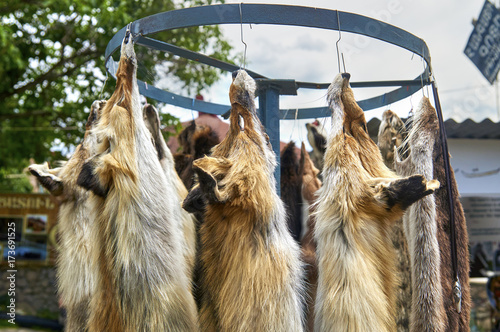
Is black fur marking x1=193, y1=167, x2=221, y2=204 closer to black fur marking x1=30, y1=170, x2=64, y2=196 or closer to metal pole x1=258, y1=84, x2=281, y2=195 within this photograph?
metal pole x1=258, y1=84, x2=281, y2=195

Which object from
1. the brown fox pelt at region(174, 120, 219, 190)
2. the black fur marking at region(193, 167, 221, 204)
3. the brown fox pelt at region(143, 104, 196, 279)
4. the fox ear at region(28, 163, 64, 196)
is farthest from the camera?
the brown fox pelt at region(174, 120, 219, 190)

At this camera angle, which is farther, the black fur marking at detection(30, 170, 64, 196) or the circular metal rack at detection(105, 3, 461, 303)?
the black fur marking at detection(30, 170, 64, 196)

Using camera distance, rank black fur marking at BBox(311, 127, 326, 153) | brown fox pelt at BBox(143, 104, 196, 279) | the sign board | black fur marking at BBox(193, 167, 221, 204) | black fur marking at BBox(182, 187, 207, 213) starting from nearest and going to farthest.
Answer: black fur marking at BBox(193, 167, 221, 204), black fur marking at BBox(182, 187, 207, 213), brown fox pelt at BBox(143, 104, 196, 279), black fur marking at BBox(311, 127, 326, 153), the sign board

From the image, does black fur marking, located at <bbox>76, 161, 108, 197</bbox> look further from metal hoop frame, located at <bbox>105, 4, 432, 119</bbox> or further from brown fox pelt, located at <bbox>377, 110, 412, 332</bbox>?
brown fox pelt, located at <bbox>377, 110, 412, 332</bbox>

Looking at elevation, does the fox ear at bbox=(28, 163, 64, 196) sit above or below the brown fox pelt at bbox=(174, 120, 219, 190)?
below

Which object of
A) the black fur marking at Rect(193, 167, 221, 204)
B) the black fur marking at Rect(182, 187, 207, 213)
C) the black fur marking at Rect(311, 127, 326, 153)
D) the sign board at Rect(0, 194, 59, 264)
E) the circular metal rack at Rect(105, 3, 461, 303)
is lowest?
the sign board at Rect(0, 194, 59, 264)

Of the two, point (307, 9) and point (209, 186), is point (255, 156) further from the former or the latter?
point (307, 9)

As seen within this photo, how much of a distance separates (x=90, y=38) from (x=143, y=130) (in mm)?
4137

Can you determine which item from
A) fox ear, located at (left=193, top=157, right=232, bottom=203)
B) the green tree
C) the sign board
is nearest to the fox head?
fox ear, located at (left=193, top=157, right=232, bottom=203)

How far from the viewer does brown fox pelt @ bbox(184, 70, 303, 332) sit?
127 centimetres

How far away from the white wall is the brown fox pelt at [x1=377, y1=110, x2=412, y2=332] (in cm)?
284

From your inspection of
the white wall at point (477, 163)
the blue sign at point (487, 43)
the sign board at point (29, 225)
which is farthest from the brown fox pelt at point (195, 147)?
the sign board at point (29, 225)

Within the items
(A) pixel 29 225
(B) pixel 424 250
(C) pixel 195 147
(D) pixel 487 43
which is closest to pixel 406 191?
(B) pixel 424 250

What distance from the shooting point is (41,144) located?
5.50 metres
